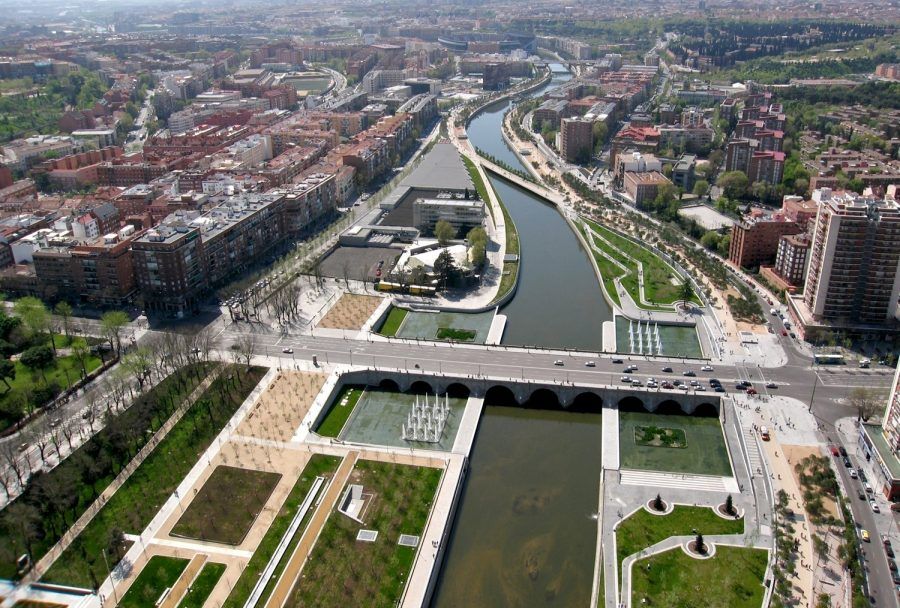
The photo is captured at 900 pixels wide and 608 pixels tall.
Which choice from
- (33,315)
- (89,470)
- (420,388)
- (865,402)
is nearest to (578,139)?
(420,388)

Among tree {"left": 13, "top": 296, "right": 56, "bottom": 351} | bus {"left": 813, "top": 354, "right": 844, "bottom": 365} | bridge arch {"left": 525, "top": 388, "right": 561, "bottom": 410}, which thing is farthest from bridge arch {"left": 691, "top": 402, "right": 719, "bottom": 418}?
tree {"left": 13, "top": 296, "right": 56, "bottom": 351}

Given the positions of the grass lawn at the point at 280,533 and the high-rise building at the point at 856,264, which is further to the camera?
the high-rise building at the point at 856,264

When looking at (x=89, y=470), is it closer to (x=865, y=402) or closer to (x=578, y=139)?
(x=865, y=402)

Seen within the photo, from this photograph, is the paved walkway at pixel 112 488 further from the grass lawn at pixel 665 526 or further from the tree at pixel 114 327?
the grass lawn at pixel 665 526

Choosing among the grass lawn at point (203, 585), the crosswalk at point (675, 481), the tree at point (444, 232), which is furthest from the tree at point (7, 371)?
the crosswalk at point (675, 481)

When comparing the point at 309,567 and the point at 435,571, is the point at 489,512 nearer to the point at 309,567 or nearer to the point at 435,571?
the point at 435,571

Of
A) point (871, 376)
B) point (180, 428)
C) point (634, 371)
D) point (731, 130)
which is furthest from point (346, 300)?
point (731, 130)

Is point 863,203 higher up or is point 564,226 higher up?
point 863,203
